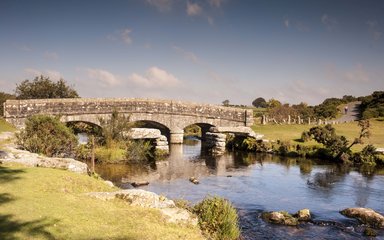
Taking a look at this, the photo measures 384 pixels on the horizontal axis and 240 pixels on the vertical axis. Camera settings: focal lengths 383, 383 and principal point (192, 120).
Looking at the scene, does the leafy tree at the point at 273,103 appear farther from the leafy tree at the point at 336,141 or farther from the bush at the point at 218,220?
the bush at the point at 218,220

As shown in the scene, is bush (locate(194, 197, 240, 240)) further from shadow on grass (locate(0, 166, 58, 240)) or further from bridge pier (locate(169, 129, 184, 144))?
Result: bridge pier (locate(169, 129, 184, 144))

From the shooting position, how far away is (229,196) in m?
26.5

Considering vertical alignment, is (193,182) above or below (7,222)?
below

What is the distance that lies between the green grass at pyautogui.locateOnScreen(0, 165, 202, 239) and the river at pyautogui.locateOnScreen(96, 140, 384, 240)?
6.74 meters

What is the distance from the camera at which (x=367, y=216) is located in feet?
69.5

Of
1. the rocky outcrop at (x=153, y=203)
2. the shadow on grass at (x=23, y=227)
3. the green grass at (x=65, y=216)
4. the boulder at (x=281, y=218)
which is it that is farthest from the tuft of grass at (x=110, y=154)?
the shadow on grass at (x=23, y=227)

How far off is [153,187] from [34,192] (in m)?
14.0

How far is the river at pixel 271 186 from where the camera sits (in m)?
20.2

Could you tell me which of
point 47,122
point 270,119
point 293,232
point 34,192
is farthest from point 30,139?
point 270,119

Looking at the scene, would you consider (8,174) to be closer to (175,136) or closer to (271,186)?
(271,186)

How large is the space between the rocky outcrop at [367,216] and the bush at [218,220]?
9.11 m

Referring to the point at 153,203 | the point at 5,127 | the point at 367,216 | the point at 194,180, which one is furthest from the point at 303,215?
the point at 5,127

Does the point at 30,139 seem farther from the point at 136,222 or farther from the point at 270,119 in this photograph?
the point at 270,119

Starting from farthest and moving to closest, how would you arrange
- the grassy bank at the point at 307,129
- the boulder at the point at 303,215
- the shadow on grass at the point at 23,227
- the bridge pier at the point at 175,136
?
the bridge pier at the point at 175,136, the grassy bank at the point at 307,129, the boulder at the point at 303,215, the shadow on grass at the point at 23,227
